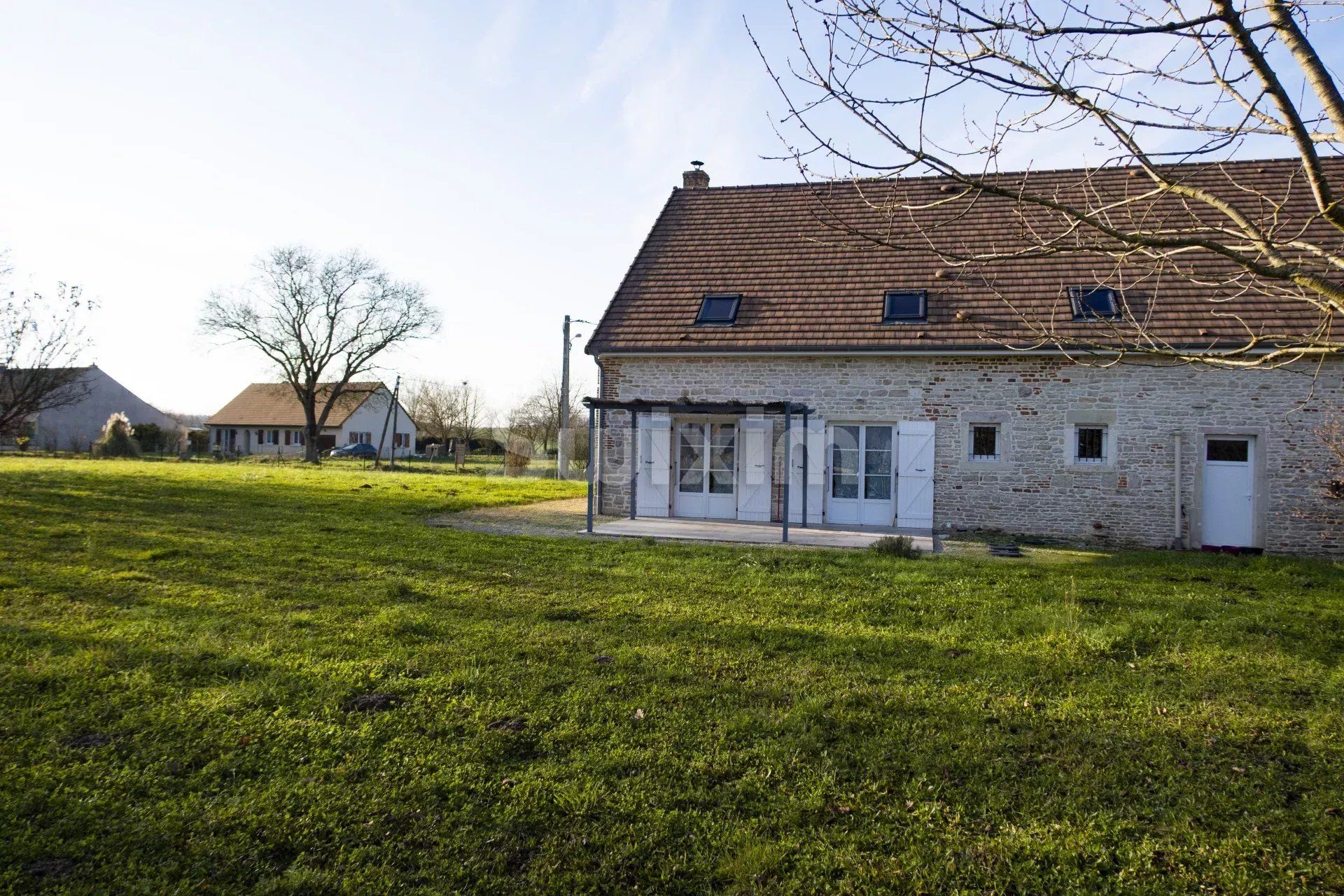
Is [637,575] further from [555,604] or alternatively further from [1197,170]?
[1197,170]

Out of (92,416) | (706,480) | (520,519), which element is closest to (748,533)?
(706,480)

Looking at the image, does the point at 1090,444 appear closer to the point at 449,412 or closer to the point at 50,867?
the point at 50,867

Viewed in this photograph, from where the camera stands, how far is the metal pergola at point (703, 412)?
12.7 m

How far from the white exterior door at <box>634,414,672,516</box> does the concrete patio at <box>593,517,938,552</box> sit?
326mm

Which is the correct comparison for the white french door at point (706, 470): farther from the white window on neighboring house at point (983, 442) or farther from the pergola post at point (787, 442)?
the white window on neighboring house at point (983, 442)

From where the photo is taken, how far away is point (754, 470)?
14.3 metres

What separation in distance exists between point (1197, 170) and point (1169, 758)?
288cm

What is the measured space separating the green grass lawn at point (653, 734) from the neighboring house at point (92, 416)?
51316mm

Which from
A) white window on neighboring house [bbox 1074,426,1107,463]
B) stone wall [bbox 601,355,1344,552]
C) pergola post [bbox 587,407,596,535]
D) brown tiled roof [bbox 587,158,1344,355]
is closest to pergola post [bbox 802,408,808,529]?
stone wall [bbox 601,355,1344,552]

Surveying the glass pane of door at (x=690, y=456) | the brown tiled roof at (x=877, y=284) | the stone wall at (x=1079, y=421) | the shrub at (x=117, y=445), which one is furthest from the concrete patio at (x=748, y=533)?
the shrub at (x=117, y=445)

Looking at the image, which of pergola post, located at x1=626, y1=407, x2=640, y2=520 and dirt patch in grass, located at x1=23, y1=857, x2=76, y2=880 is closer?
dirt patch in grass, located at x1=23, y1=857, x2=76, y2=880

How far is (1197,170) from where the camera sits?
146 inches

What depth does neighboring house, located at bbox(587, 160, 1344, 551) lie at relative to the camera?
40.5ft

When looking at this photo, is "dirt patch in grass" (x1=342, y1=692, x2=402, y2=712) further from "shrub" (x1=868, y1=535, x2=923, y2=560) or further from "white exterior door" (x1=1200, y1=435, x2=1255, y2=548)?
"white exterior door" (x1=1200, y1=435, x2=1255, y2=548)
